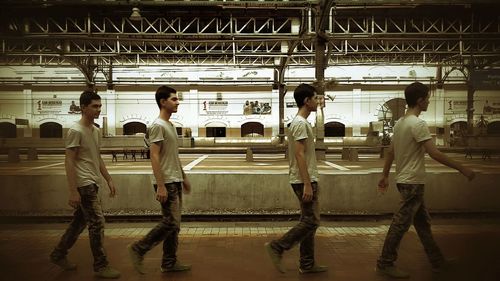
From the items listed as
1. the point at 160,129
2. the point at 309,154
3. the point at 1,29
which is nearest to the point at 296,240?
the point at 309,154

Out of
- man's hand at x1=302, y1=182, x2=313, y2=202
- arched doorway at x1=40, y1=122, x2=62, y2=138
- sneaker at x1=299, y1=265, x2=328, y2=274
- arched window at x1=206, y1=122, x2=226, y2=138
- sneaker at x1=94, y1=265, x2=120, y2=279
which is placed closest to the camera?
man's hand at x1=302, y1=182, x2=313, y2=202

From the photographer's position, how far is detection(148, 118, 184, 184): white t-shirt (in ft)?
13.5

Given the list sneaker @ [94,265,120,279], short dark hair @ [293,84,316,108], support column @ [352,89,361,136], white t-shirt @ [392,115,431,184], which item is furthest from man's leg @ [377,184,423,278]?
support column @ [352,89,361,136]

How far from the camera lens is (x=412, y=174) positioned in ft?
13.4

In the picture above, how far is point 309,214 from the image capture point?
408 centimetres

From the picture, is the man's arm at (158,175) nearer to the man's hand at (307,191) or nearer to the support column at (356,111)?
the man's hand at (307,191)

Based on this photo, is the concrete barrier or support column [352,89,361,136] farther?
support column [352,89,361,136]

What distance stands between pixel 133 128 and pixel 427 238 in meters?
24.8

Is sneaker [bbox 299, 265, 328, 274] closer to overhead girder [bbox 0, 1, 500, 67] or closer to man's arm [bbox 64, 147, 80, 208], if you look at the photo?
man's arm [bbox 64, 147, 80, 208]

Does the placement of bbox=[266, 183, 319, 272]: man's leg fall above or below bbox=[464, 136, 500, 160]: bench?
below

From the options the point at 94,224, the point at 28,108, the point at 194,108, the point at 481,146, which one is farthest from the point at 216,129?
the point at 94,224

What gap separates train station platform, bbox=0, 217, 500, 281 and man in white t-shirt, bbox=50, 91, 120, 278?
21 cm

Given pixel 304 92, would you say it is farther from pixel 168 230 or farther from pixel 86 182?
pixel 86 182

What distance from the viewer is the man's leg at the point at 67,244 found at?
4.31 m
